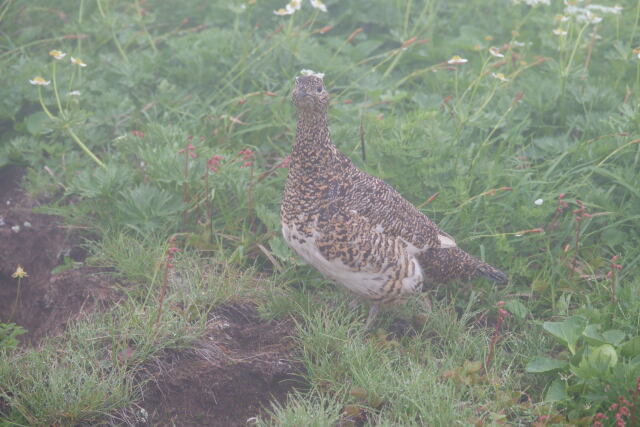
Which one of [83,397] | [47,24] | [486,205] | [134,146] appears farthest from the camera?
[47,24]

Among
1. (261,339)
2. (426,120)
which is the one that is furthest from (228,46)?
(261,339)

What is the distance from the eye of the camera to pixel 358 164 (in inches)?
165

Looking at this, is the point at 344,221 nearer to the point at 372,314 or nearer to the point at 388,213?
the point at 388,213

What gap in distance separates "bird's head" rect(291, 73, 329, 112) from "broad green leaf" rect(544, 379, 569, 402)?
1624 mm

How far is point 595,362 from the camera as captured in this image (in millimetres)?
2789

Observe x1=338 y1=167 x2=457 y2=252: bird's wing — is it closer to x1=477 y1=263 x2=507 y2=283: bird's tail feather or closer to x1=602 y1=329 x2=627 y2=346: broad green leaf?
x1=477 y1=263 x2=507 y2=283: bird's tail feather

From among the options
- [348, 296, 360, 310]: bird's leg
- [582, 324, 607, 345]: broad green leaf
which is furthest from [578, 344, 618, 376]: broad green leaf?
[348, 296, 360, 310]: bird's leg

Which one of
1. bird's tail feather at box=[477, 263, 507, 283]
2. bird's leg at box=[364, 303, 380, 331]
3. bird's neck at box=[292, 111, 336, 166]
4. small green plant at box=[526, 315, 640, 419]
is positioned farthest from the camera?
bird's tail feather at box=[477, 263, 507, 283]

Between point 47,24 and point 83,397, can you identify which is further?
point 47,24

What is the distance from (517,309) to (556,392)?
0.65 m

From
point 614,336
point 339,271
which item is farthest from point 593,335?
point 339,271

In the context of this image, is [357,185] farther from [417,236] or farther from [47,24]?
[47,24]

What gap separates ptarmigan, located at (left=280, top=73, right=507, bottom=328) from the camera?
3189mm

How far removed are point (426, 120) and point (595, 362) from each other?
5.73 feet
